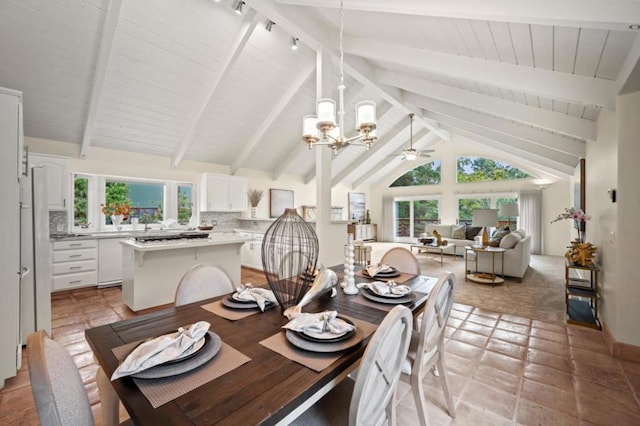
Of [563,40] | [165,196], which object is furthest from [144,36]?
[563,40]

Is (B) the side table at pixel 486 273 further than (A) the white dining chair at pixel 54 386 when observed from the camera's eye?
Yes

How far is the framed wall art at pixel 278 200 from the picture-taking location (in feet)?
24.7

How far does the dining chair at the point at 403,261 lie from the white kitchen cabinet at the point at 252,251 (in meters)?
3.42

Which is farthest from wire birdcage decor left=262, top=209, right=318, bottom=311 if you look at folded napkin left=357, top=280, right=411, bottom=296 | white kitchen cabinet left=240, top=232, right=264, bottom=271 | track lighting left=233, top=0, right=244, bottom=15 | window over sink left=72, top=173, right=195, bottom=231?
window over sink left=72, top=173, right=195, bottom=231

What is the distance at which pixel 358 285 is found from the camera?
199cm

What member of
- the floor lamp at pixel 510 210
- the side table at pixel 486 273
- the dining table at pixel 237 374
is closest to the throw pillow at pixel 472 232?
the floor lamp at pixel 510 210

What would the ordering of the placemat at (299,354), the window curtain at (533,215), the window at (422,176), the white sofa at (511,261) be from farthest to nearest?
the window at (422,176), the window curtain at (533,215), the white sofa at (511,261), the placemat at (299,354)

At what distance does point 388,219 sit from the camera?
35.0 ft

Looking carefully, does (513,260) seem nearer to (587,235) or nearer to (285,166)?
(587,235)

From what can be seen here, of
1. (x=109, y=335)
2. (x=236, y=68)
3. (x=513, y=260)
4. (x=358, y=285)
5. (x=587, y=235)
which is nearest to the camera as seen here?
(x=109, y=335)

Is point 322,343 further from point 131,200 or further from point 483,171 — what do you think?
point 483,171

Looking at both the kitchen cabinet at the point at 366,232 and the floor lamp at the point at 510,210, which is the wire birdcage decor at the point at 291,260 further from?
the kitchen cabinet at the point at 366,232

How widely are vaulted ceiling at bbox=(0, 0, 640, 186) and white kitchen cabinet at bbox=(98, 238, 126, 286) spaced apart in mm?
1659

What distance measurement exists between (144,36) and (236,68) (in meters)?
1.20
